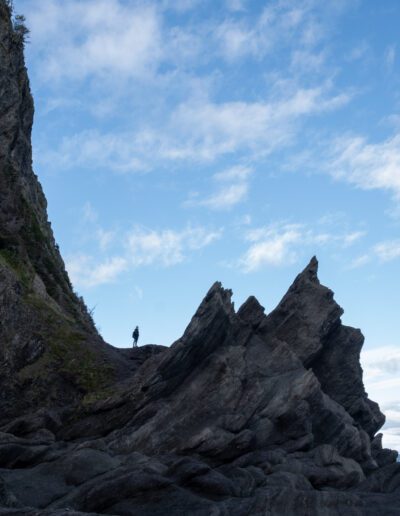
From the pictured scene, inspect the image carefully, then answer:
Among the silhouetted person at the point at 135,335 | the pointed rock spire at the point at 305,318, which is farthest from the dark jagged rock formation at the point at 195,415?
the silhouetted person at the point at 135,335

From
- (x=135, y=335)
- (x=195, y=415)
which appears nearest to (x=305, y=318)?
(x=195, y=415)

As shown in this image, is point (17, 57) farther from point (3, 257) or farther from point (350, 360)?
point (350, 360)

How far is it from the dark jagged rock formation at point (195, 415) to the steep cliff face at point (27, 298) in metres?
0.17

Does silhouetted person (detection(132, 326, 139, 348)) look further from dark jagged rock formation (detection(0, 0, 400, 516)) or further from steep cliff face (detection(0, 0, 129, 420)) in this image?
dark jagged rock formation (detection(0, 0, 400, 516))

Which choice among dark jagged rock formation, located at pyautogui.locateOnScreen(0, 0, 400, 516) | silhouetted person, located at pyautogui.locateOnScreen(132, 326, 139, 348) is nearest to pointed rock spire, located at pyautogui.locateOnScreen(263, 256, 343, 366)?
dark jagged rock formation, located at pyautogui.locateOnScreen(0, 0, 400, 516)

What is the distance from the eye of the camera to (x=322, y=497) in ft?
106

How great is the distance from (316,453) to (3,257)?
3563 centimetres

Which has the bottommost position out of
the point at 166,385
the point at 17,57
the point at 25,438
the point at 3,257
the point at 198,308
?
the point at 25,438

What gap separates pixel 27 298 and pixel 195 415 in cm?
2068

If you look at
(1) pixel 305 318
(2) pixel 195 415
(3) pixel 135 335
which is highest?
(3) pixel 135 335

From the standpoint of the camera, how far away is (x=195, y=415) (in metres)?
43.1

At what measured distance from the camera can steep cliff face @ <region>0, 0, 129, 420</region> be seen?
48125mm

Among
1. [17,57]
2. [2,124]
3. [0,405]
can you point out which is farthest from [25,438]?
[17,57]

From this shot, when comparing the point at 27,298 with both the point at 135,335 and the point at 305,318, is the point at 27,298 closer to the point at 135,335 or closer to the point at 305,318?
the point at 135,335
